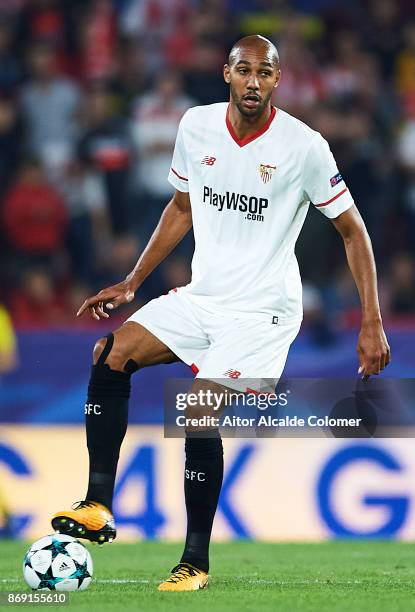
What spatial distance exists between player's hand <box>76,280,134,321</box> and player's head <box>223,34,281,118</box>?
3.35 ft

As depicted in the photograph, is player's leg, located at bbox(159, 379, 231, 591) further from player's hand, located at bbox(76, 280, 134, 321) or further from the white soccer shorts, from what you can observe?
player's hand, located at bbox(76, 280, 134, 321)

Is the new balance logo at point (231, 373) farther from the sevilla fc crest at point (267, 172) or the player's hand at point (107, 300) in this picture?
the sevilla fc crest at point (267, 172)

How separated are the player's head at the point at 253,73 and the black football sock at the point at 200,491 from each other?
1515mm

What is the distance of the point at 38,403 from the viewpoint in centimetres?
1060

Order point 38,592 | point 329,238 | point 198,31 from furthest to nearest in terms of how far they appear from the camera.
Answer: point 198,31 < point 329,238 < point 38,592

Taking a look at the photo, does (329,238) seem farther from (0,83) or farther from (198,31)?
(0,83)

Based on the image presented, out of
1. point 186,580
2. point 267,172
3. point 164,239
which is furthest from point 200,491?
point 267,172

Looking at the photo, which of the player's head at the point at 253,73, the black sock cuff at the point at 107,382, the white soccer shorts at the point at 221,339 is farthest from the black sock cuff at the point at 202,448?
the player's head at the point at 253,73

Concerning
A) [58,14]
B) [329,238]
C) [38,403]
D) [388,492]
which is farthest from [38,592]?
[58,14]

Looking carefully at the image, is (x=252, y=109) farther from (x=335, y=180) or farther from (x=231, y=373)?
(x=231, y=373)

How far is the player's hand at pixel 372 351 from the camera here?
5.77m

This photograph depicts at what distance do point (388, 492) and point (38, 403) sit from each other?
2.95m

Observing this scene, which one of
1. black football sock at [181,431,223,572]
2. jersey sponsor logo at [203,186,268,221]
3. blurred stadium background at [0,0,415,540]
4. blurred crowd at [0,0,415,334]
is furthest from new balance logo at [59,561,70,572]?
blurred crowd at [0,0,415,334]

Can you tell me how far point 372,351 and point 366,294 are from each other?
31 cm
